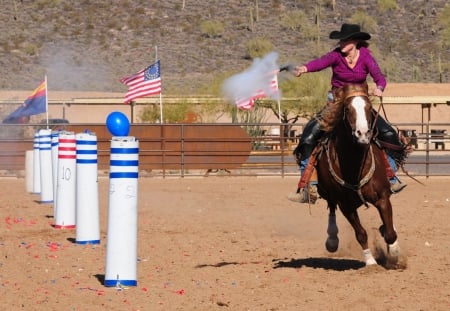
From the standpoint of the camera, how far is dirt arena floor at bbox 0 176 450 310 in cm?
840

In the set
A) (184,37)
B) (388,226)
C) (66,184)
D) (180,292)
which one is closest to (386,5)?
(184,37)

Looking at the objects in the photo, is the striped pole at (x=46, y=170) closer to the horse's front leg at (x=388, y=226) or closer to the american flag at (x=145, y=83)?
the horse's front leg at (x=388, y=226)

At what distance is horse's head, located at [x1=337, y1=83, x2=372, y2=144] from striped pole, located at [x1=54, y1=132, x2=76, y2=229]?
499cm

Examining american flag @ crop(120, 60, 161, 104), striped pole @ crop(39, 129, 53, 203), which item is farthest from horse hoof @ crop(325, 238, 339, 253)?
american flag @ crop(120, 60, 161, 104)

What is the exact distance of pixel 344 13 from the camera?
8512 cm

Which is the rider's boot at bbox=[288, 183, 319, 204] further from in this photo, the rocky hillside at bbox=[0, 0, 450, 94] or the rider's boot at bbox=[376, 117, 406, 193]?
the rocky hillside at bbox=[0, 0, 450, 94]

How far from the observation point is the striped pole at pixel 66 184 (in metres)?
13.8

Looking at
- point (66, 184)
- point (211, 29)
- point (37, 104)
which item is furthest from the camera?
point (211, 29)

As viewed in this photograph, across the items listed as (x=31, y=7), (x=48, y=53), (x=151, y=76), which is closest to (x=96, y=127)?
(x=151, y=76)

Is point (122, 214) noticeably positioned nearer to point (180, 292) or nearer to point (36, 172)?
point (180, 292)

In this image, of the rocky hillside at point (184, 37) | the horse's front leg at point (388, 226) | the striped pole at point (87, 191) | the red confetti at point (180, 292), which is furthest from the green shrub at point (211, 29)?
the red confetti at point (180, 292)

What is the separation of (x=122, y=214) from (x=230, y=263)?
2062 millimetres

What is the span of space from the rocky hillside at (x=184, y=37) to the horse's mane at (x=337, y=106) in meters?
57.9

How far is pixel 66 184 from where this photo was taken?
13.8 metres
